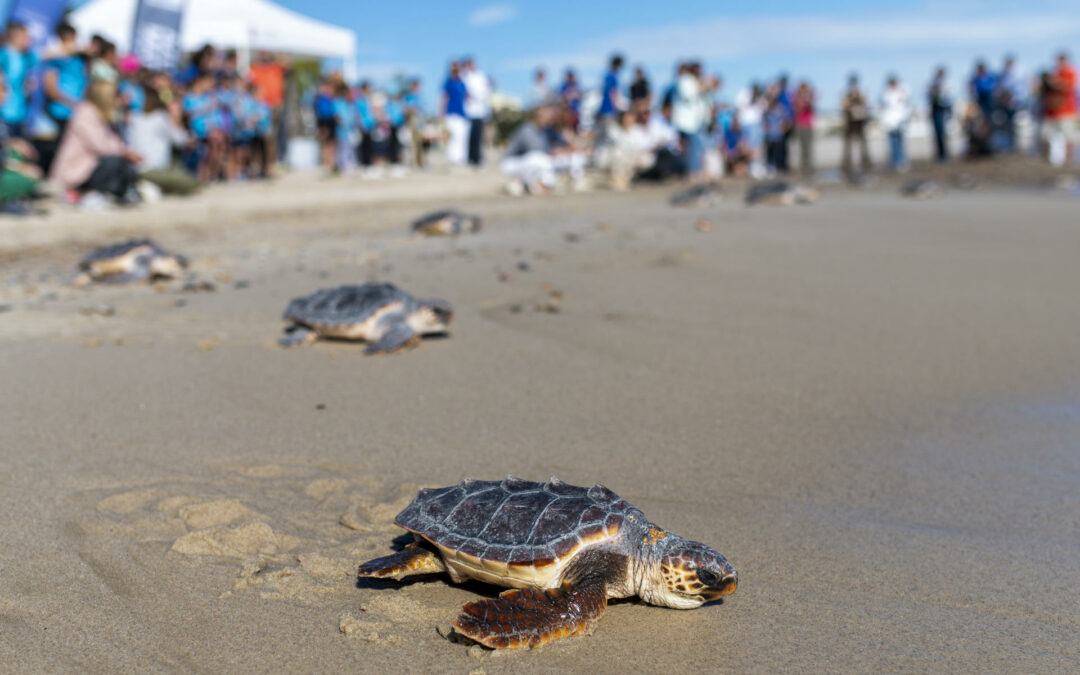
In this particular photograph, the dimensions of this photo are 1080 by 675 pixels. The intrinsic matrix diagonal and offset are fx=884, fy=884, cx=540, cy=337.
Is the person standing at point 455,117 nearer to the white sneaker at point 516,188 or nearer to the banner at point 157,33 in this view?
the white sneaker at point 516,188

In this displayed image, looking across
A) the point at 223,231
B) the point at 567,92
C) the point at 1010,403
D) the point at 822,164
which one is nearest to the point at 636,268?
the point at 1010,403

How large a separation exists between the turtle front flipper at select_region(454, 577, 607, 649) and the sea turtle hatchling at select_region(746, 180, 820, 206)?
33.9 feet

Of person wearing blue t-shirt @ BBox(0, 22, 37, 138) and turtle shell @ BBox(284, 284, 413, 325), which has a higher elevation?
person wearing blue t-shirt @ BBox(0, 22, 37, 138)

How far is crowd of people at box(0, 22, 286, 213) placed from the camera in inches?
387

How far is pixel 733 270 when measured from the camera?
7.33m

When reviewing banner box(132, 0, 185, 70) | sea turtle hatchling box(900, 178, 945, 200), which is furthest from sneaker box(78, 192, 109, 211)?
sea turtle hatchling box(900, 178, 945, 200)

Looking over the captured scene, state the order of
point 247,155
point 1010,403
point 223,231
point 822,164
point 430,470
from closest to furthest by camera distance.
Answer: point 430,470, point 1010,403, point 223,231, point 247,155, point 822,164

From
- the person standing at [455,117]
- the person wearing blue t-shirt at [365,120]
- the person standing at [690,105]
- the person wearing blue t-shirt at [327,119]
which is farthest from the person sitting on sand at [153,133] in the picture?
the person standing at [690,105]

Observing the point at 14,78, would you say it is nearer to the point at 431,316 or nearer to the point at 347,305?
the point at 347,305

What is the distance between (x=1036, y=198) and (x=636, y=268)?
876 cm

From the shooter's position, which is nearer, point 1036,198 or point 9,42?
point 9,42

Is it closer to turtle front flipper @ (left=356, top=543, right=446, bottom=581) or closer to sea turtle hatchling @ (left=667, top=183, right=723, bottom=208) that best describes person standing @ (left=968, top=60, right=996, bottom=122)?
sea turtle hatchling @ (left=667, top=183, right=723, bottom=208)

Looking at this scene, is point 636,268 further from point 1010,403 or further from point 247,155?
point 247,155

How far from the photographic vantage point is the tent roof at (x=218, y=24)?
16172mm
